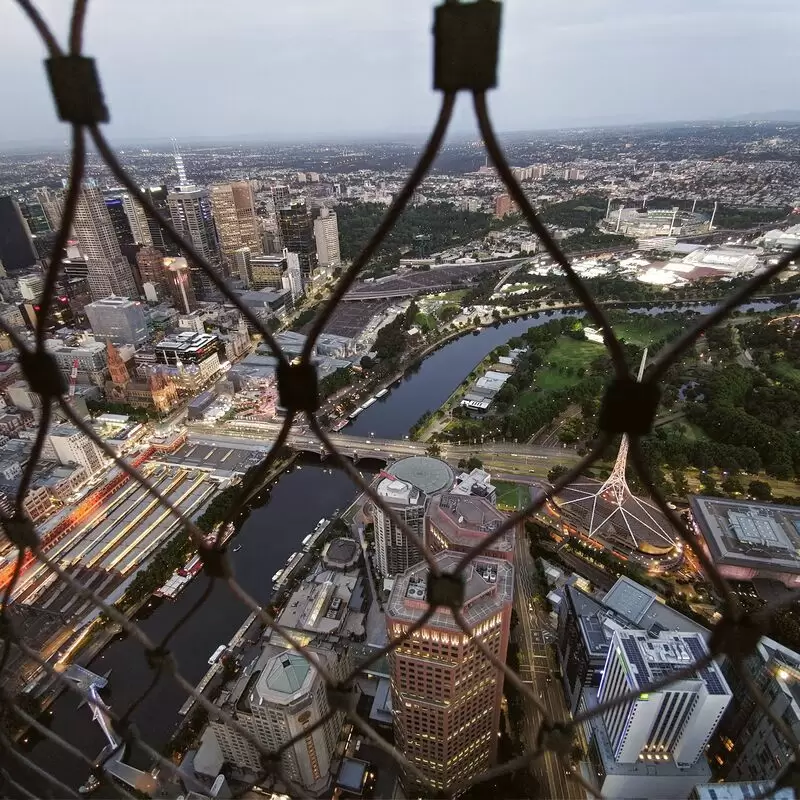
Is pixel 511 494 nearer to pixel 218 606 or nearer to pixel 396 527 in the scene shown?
pixel 396 527

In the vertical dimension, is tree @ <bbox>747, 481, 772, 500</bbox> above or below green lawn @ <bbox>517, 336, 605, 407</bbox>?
above

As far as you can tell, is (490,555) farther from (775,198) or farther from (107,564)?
(775,198)

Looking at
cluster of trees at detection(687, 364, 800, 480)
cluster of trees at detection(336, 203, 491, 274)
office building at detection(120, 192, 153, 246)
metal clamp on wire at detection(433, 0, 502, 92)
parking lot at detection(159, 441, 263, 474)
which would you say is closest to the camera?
metal clamp on wire at detection(433, 0, 502, 92)

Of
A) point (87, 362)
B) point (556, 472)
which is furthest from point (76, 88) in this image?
point (87, 362)

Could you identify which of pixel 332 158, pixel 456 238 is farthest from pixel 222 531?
pixel 332 158

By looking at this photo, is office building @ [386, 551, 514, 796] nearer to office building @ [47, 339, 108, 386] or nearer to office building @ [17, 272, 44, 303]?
office building @ [47, 339, 108, 386]

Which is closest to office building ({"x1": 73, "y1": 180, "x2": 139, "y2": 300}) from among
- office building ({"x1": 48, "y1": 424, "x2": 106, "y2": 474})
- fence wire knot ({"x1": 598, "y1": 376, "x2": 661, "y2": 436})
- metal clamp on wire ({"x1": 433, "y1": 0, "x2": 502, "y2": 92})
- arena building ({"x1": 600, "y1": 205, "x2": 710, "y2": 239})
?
office building ({"x1": 48, "y1": 424, "x2": 106, "y2": 474})
